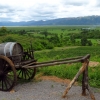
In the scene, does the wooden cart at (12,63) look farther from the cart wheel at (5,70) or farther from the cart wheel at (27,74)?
the cart wheel at (27,74)

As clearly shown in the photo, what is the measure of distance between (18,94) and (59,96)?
70.0 inches

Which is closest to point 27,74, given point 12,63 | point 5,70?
point 5,70

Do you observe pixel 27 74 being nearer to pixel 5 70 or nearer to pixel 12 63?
pixel 5 70

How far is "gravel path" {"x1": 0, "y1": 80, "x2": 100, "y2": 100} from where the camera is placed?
8680 mm

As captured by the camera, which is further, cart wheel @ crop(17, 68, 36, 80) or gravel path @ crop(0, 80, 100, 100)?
cart wheel @ crop(17, 68, 36, 80)

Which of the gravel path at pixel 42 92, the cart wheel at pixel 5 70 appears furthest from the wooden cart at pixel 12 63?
the gravel path at pixel 42 92

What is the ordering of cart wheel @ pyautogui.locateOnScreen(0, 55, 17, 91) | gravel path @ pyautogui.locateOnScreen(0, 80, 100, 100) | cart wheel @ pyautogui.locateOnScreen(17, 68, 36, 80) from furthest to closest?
cart wheel @ pyautogui.locateOnScreen(17, 68, 36, 80), cart wheel @ pyautogui.locateOnScreen(0, 55, 17, 91), gravel path @ pyautogui.locateOnScreen(0, 80, 100, 100)

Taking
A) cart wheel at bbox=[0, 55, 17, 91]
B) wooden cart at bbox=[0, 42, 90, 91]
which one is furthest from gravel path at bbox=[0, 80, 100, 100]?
wooden cart at bbox=[0, 42, 90, 91]

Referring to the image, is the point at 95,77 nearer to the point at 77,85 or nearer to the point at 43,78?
the point at 77,85

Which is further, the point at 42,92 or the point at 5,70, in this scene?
the point at 5,70

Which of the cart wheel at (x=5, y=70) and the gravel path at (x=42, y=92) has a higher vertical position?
the cart wheel at (x=5, y=70)

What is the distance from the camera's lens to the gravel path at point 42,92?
8680mm

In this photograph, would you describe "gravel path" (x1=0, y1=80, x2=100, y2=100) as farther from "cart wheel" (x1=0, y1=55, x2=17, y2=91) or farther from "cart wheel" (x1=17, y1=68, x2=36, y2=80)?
"cart wheel" (x1=17, y1=68, x2=36, y2=80)

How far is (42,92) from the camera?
9.40 meters
